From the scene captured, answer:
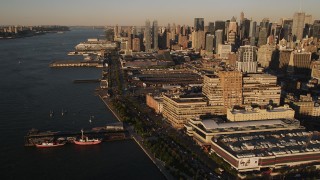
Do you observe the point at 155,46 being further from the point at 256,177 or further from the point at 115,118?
the point at 256,177

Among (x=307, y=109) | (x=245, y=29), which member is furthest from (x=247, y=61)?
(x=245, y=29)

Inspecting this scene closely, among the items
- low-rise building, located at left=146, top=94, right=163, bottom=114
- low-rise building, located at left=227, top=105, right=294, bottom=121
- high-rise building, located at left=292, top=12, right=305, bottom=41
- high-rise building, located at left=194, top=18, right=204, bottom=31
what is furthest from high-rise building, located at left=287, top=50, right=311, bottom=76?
high-rise building, located at left=194, top=18, right=204, bottom=31

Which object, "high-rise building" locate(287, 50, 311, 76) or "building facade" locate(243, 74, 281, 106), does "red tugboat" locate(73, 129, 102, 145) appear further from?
"high-rise building" locate(287, 50, 311, 76)

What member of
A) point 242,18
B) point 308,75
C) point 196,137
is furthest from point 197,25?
point 196,137

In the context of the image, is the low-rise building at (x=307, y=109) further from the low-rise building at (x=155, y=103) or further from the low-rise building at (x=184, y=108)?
the low-rise building at (x=155, y=103)

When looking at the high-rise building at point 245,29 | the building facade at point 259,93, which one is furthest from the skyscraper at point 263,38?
the building facade at point 259,93
